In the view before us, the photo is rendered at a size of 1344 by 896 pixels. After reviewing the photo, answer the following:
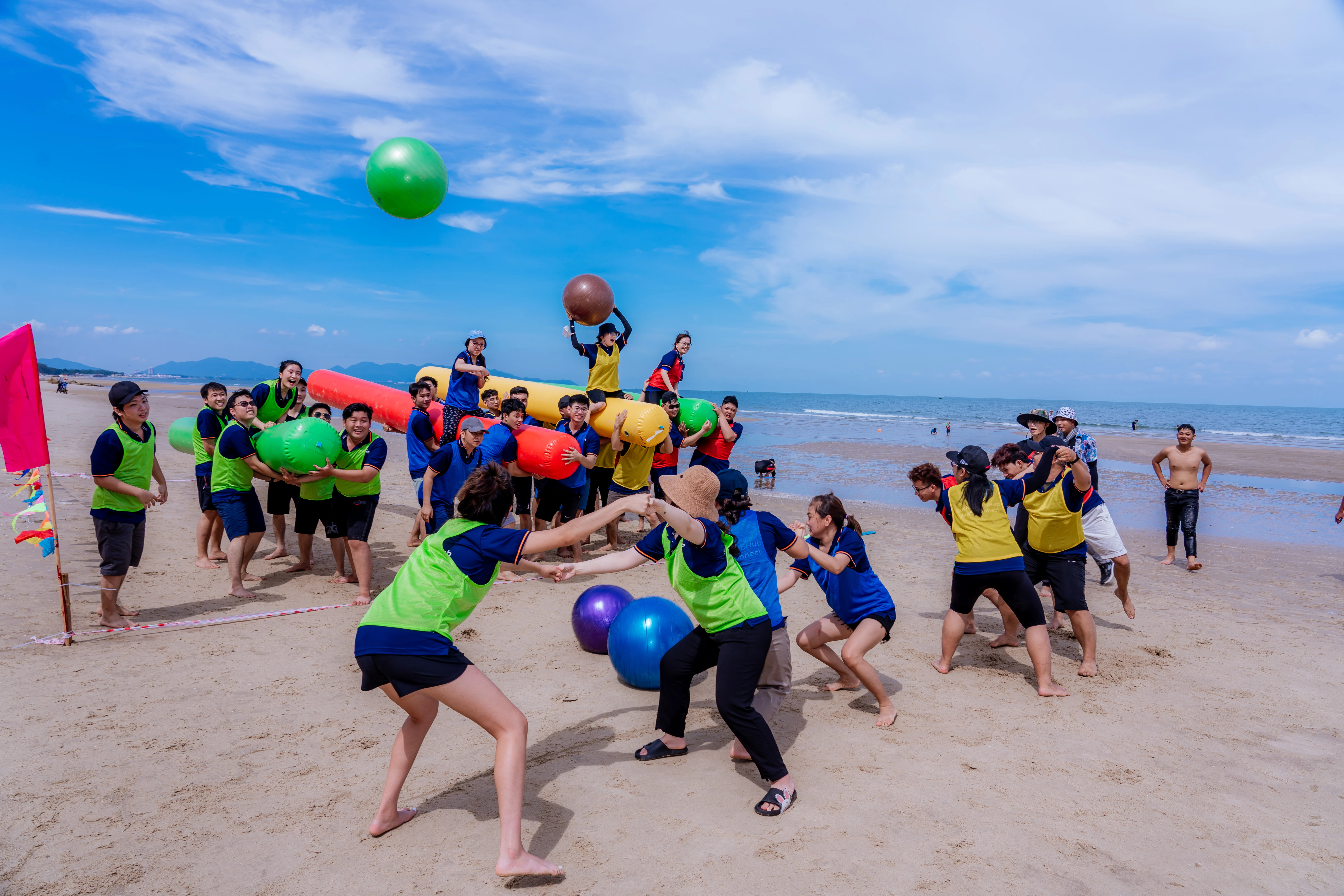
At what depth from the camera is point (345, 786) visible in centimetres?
383

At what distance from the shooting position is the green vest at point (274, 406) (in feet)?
27.7

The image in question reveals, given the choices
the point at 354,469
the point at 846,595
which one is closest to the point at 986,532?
the point at 846,595

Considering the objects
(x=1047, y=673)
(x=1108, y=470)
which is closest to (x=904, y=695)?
(x=1047, y=673)

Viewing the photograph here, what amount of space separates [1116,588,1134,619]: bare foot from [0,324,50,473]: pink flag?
Result: 9.32m

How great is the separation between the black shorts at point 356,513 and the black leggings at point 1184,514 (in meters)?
10.0

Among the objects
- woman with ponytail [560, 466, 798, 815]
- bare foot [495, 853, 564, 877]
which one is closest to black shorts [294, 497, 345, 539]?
woman with ponytail [560, 466, 798, 815]

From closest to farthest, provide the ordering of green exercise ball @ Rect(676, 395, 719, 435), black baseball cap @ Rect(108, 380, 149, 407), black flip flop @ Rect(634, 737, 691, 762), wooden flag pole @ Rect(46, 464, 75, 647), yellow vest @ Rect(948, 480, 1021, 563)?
black flip flop @ Rect(634, 737, 691, 762) → yellow vest @ Rect(948, 480, 1021, 563) → wooden flag pole @ Rect(46, 464, 75, 647) → black baseball cap @ Rect(108, 380, 149, 407) → green exercise ball @ Rect(676, 395, 719, 435)

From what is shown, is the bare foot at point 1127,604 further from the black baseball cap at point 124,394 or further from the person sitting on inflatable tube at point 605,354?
the black baseball cap at point 124,394

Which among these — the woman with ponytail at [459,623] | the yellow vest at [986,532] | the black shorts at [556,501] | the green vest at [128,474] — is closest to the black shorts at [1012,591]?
the yellow vest at [986,532]

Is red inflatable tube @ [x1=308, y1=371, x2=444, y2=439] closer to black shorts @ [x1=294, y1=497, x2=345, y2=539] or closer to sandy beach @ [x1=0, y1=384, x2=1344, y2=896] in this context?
black shorts @ [x1=294, y1=497, x2=345, y2=539]

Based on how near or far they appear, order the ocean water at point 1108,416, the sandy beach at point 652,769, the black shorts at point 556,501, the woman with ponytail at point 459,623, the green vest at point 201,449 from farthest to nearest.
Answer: the ocean water at point 1108,416 < the black shorts at point 556,501 < the green vest at point 201,449 < the sandy beach at point 652,769 < the woman with ponytail at point 459,623

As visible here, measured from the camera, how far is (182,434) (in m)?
11.0

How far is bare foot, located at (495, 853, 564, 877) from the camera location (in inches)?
116

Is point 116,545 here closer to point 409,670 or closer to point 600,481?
point 409,670
